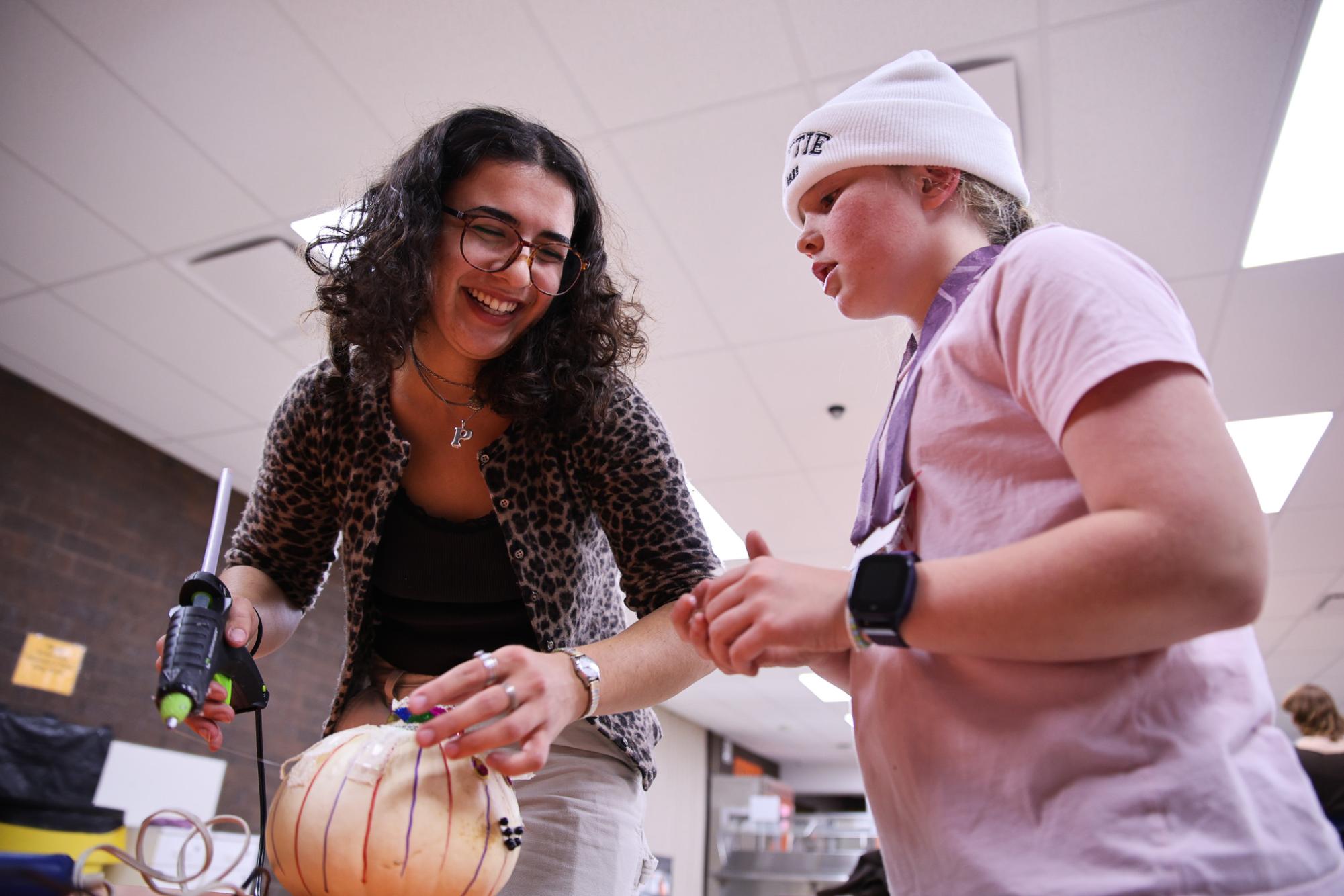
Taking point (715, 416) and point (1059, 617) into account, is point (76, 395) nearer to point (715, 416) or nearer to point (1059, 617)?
point (715, 416)

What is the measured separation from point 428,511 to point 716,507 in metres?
4.37

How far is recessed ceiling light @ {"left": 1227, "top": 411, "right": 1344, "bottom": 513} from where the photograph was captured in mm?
4352

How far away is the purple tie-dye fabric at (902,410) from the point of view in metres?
0.93

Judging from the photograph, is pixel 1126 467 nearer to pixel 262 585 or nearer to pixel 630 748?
pixel 630 748

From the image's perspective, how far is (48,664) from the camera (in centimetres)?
474

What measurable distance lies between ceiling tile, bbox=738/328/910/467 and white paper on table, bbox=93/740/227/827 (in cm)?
374

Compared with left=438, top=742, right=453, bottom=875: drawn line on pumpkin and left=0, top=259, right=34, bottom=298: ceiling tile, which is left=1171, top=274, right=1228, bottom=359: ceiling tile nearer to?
left=438, top=742, right=453, bottom=875: drawn line on pumpkin

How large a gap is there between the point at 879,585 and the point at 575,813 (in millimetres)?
651

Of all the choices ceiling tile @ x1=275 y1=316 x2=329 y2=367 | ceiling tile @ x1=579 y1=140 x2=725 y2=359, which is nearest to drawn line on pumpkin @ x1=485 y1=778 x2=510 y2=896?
ceiling tile @ x1=579 y1=140 x2=725 y2=359

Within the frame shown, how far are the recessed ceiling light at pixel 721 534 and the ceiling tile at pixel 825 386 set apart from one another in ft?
3.02

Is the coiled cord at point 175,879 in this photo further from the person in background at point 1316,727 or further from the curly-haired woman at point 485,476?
the person in background at point 1316,727

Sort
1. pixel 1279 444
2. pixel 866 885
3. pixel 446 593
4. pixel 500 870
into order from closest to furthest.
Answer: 1. pixel 500 870
2. pixel 446 593
3. pixel 866 885
4. pixel 1279 444

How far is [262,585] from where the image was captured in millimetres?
1426

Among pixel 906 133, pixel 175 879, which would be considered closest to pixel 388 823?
pixel 175 879
